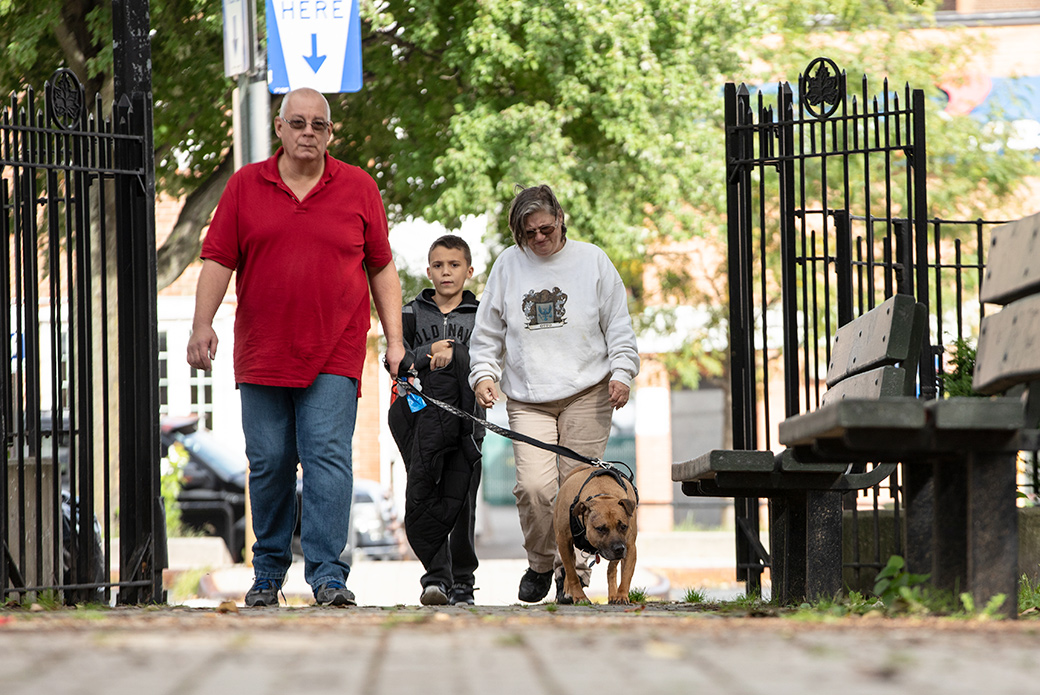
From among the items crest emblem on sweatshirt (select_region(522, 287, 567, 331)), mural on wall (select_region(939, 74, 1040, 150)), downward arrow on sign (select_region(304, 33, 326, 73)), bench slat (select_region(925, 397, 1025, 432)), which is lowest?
bench slat (select_region(925, 397, 1025, 432))

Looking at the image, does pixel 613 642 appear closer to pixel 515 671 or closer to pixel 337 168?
pixel 515 671

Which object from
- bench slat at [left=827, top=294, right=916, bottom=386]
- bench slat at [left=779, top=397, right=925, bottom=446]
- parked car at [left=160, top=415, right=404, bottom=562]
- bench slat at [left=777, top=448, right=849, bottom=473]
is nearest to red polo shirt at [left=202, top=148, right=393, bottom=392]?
bench slat at [left=777, top=448, right=849, bottom=473]

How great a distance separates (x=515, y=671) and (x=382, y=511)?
1650cm

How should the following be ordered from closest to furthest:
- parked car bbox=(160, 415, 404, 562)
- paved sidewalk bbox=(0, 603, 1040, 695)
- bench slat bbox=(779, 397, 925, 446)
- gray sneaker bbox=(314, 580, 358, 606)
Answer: paved sidewalk bbox=(0, 603, 1040, 695) < bench slat bbox=(779, 397, 925, 446) < gray sneaker bbox=(314, 580, 358, 606) < parked car bbox=(160, 415, 404, 562)

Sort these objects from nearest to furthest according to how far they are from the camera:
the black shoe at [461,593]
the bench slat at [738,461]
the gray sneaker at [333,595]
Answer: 1. the bench slat at [738,461]
2. the gray sneaker at [333,595]
3. the black shoe at [461,593]

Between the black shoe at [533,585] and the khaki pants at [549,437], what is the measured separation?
27 centimetres

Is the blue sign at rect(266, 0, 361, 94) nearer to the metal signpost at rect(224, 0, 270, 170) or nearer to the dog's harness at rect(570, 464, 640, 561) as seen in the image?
the metal signpost at rect(224, 0, 270, 170)

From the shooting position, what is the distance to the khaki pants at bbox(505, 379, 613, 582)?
264 inches

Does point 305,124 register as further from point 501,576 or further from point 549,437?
point 501,576

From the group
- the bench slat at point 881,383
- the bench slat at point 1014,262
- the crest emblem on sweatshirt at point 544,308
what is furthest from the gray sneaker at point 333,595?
the bench slat at point 1014,262

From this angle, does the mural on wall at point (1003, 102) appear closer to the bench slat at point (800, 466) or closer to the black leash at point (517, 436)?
the black leash at point (517, 436)

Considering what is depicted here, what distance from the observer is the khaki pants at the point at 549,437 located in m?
6.70

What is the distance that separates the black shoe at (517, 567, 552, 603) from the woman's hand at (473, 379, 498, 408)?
947 millimetres

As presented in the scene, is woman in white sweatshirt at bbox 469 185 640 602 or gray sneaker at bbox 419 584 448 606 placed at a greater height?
woman in white sweatshirt at bbox 469 185 640 602
